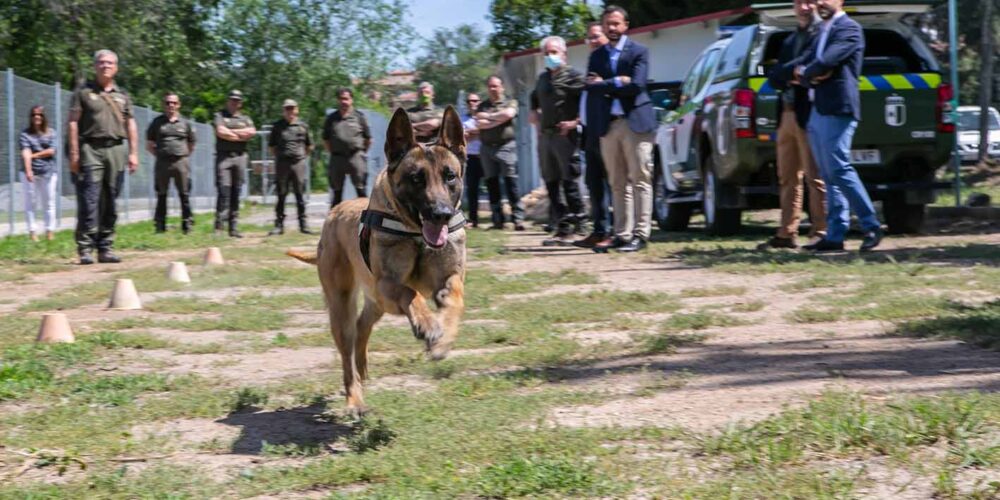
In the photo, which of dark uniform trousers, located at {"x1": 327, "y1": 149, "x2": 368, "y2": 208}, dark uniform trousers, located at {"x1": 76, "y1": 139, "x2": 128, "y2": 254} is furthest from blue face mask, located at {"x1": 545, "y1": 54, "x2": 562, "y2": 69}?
dark uniform trousers, located at {"x1": 327, "y1": 149, "x2": 368, "y2": 208}

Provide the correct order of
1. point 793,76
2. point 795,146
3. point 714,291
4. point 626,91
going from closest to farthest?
point 714,291 → point 793,76 → point 795,146 → point 626,91

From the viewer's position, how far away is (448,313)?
530cm

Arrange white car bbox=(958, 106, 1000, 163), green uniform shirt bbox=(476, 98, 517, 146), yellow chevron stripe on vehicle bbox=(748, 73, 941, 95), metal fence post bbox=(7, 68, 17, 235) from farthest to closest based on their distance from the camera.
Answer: white car bbox=(958, 106, 1000, 163)
metal fence post bbox=(7, 68, 17, 235)
green uniform shirt bbox=(476, 98, 517, 146)
yellow chevron stripe on vehicle bbox=(748, 73, 941, 95)

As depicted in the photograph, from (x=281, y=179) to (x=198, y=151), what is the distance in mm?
14775

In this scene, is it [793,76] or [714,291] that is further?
[793,76]

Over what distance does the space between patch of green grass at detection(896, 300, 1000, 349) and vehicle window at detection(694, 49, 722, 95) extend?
7248 millimetres

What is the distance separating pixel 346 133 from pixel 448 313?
13.0 m

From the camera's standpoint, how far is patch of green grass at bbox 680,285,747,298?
878cm

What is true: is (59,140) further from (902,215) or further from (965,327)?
(965,327)

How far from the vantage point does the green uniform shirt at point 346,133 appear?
1808 cm

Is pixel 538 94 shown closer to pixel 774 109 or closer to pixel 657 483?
pixel 774 109

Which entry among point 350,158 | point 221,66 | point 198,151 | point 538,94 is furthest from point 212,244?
point 221,66

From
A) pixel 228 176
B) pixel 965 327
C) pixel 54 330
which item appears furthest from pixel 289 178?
pixel 965 327

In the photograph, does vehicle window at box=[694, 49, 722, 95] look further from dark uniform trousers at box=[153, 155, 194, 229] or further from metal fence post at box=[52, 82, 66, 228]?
metal fence post at box=[52, 82, 66, 228]
